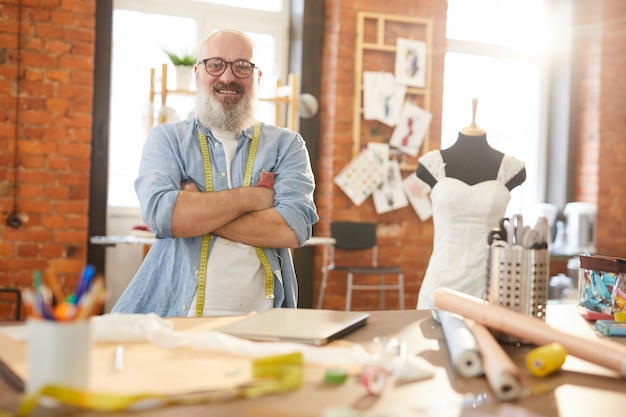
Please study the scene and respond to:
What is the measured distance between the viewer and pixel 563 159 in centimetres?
588

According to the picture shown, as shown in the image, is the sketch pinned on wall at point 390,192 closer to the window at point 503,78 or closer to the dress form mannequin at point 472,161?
the window at point 503,78

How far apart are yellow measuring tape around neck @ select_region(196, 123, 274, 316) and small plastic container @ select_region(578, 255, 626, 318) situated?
854 millimetres

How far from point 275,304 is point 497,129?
14.2ft

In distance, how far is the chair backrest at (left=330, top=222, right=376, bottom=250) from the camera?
473cm

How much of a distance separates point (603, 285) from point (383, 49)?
3.51 m

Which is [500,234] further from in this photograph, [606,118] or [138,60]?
[606,118]

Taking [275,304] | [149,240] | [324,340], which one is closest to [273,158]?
[275,304]

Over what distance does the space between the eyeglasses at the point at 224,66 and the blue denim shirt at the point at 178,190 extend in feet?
0.57

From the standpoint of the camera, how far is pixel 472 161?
2871 mm

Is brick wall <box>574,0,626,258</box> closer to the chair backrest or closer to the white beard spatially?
the chair backrest

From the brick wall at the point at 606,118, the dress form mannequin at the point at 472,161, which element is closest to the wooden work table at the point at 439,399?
the dress form mannequin at the point at 472,161

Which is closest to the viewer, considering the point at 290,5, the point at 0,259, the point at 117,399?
the point at 117,399

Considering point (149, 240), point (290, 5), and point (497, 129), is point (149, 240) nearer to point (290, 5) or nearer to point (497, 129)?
point (290, 5)

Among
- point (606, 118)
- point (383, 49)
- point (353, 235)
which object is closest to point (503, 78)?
point (606, 118)
